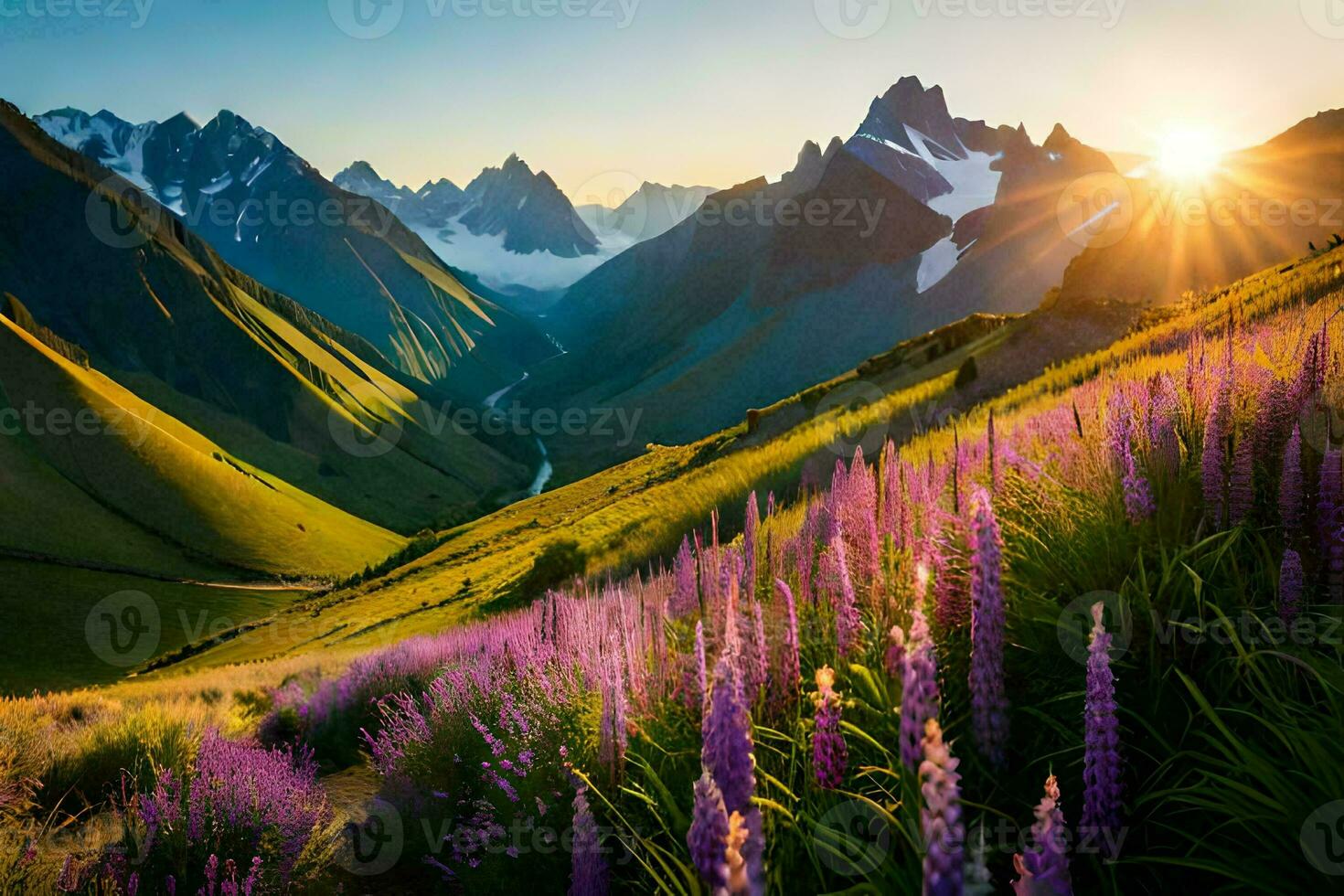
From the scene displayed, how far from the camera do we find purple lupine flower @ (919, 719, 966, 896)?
1302 mm

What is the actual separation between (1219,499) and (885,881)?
2.48 meters

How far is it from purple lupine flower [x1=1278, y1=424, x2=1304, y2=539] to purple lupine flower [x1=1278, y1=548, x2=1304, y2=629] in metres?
0.44

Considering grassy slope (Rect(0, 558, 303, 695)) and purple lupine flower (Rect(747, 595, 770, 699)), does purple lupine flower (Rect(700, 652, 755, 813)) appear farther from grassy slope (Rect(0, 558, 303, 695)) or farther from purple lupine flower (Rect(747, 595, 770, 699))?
grassy slope (Rect(0, 558, 303, 695))

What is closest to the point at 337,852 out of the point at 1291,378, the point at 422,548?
the point at 1291,378

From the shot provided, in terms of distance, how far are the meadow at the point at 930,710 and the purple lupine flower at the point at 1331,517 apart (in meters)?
0.01

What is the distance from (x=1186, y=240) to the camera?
7762cm

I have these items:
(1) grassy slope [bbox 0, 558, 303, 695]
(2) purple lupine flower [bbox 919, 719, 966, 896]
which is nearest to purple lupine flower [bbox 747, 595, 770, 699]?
(2) purple lupine flower [bbox 919, 719, 966, 896]

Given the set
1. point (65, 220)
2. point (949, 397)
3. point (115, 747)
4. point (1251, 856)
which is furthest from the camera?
point (65, 220)

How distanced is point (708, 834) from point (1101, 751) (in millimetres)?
1122

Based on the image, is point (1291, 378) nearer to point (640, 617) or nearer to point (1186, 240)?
point (640, 617)

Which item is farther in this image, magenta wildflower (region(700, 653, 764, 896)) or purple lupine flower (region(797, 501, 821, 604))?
purple lupine flower (region(797, 501, 821, 604))

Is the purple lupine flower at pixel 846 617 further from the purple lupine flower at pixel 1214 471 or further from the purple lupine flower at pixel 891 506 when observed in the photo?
the purple lupine flower at pixel 1214 471

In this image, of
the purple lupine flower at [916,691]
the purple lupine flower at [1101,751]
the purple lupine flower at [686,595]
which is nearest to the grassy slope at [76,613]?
the purple lupine flower at [686,595]

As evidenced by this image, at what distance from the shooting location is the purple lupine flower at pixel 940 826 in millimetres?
1302
